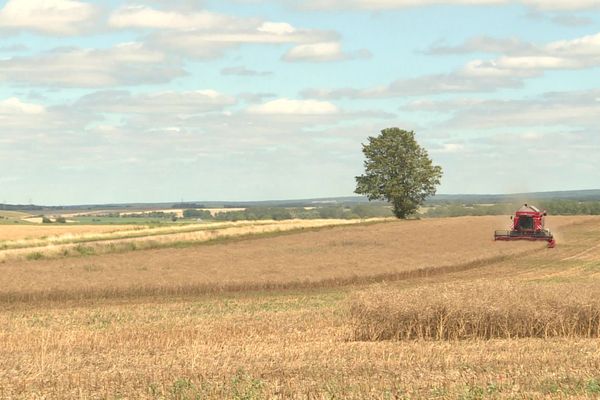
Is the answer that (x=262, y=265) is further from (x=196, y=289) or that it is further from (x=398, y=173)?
(x=398, y=173)

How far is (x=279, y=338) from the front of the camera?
67.7 feet

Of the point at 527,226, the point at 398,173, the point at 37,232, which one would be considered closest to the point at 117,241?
the point at 37,232

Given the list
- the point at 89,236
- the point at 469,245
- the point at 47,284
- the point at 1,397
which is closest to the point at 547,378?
the point at 1,397

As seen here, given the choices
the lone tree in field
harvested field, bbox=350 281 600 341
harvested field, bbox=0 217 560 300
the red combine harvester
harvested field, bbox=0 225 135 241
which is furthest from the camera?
the lone tree in field

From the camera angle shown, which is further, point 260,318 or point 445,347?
point 260,318

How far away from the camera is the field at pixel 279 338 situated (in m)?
13.4

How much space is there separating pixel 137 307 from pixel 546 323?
17.2 metres

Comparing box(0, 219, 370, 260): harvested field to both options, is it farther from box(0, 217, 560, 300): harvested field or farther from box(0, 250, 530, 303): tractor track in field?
box(0, 250, 530, 303): tractor track in field

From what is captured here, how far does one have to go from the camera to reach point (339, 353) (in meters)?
17.3

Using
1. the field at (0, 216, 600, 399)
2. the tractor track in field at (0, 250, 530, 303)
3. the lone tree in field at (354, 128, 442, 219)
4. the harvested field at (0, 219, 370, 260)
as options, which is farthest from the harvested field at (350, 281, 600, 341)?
the lone tree in field at (354, 128, 442, 219)

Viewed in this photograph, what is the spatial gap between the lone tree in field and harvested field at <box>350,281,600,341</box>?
7824 centimetres

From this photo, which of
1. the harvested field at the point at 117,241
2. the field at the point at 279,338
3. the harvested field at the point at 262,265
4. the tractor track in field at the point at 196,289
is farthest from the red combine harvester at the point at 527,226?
the harvested field at the point at 117,241

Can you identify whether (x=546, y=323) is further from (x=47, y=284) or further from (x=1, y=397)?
(x=47, y=284)

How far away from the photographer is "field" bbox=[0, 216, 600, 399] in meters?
13.4
